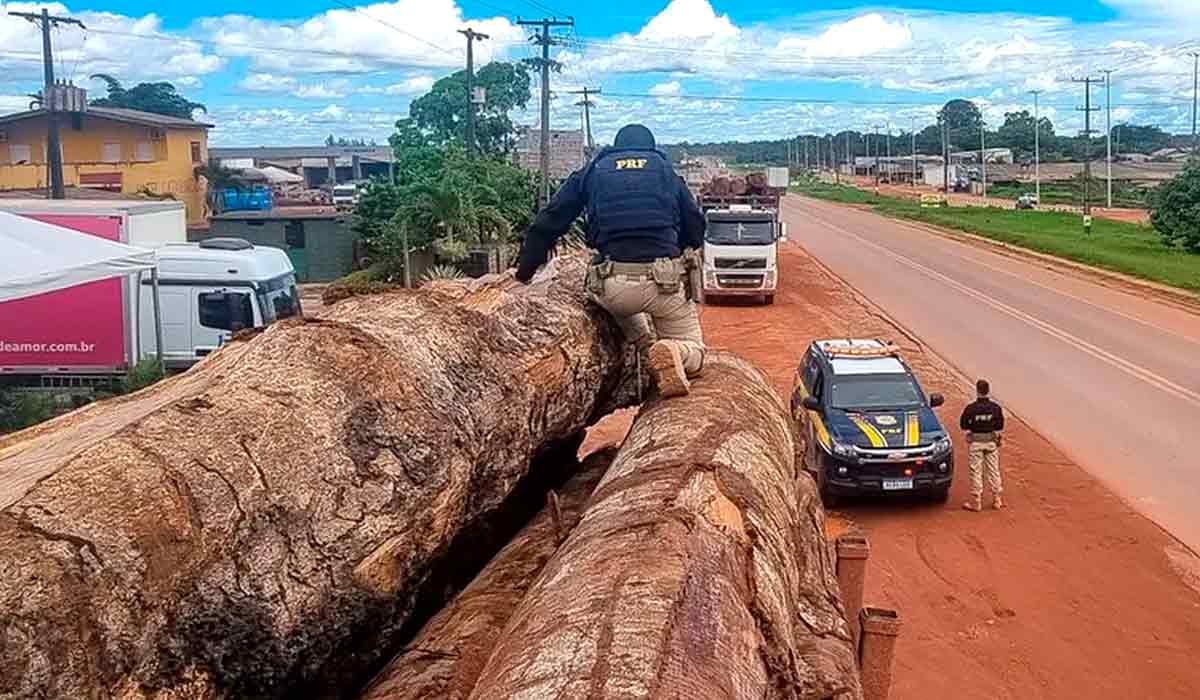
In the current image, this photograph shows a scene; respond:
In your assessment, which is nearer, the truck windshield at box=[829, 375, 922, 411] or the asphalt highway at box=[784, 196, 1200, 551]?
the truck windshield at box=[829, 375, 922, 411]

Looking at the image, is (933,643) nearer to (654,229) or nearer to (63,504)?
(654,229)

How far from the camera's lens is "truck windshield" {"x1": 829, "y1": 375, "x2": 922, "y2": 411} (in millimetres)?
15102

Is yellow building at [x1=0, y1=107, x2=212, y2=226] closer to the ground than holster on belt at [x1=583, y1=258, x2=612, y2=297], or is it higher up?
higher up

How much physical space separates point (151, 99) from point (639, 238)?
90.3 metres

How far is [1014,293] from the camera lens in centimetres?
3459

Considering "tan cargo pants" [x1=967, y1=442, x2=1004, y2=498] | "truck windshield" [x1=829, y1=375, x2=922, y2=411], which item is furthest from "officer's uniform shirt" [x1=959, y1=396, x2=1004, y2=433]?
"truck windshield" [x1=829, y1=375, x2=922, y2=411]

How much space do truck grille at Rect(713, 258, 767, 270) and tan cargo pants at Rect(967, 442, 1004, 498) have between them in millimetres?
17730

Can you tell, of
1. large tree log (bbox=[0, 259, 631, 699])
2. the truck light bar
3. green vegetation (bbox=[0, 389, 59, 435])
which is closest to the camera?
large tree log (bbox=[0, 259, 631, 699])

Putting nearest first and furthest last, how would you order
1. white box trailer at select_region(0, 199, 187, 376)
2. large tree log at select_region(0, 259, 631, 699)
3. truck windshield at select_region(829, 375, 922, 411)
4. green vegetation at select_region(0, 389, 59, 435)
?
1. large tree log at select_region(0, 259, 631, 699)
2. truck windshield at select_region(829, 375, 922, 411)
3. green vegetation at select_region(0, 389, 59, 435)
4. white box trailer at select_region(0, 199, 187, 376)

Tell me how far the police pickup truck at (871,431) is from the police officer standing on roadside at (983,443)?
28cm

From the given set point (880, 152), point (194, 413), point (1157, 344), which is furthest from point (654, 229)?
point (880, 152)

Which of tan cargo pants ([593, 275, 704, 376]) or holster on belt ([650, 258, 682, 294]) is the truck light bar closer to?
tan cargo pants ([593, 275, 704, 376])

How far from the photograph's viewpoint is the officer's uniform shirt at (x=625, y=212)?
7.01 m

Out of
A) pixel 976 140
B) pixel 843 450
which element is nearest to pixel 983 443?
pixel 843 450
